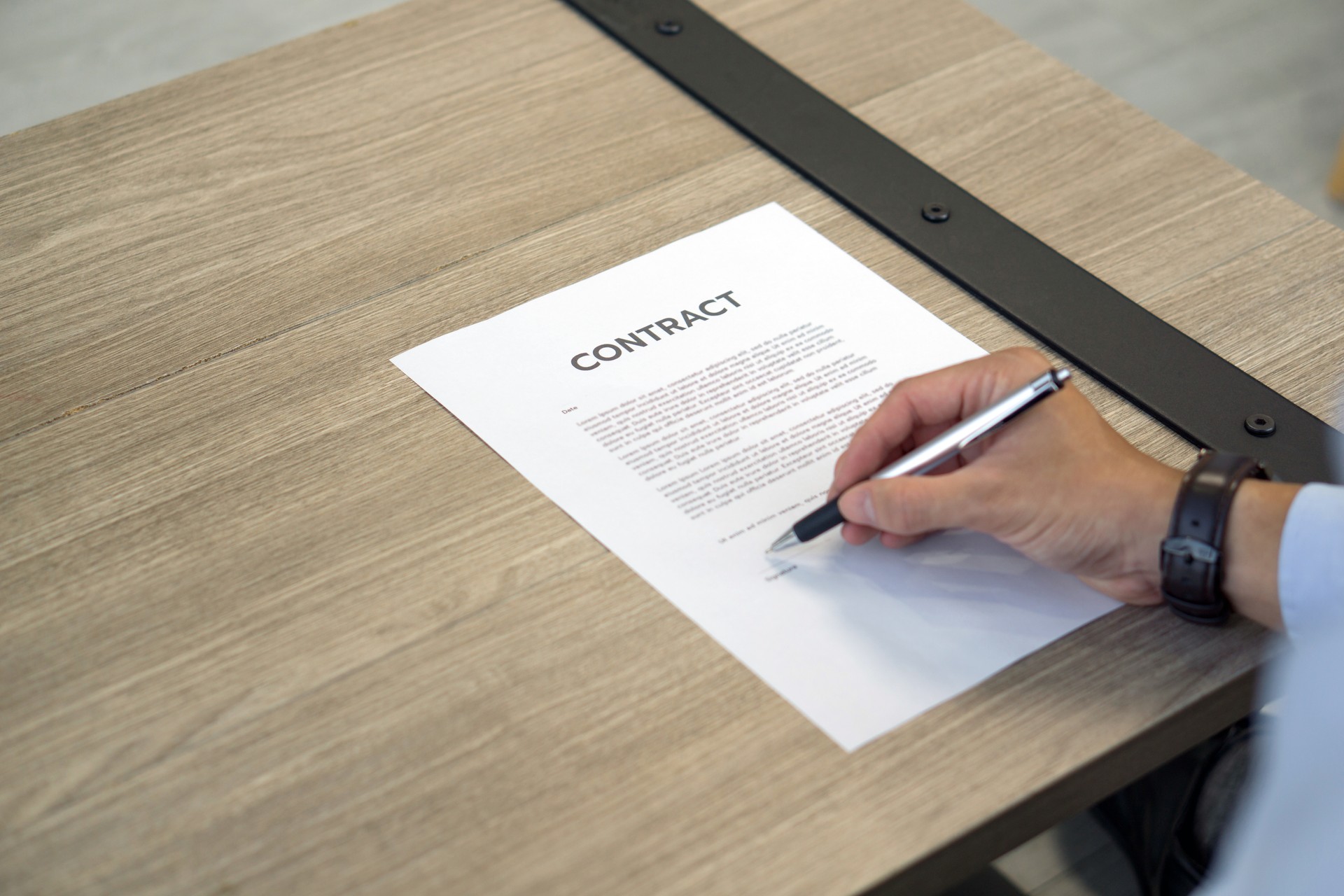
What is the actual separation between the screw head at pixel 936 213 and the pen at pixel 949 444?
23 centimetres

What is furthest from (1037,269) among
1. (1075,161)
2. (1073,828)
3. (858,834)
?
(1073,828)

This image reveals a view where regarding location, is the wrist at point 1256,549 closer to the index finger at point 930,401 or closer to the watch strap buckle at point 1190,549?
the watch strap buckle at point 1190,549

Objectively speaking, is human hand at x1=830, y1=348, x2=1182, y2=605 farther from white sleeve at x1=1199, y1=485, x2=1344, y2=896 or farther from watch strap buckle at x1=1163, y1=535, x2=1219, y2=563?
white sleeve at x1=1199, y1=485, x2=1344, y2=896

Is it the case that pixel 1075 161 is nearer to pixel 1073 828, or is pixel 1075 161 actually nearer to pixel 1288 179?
pixel 1073 828

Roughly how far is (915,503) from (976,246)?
270 millimetres

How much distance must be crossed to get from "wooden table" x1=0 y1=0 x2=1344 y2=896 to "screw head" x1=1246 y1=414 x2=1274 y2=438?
0.15 ft

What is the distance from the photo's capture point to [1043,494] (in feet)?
2.10

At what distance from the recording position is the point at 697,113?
945mm

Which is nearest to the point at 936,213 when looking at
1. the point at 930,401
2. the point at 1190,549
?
the point at 930,401

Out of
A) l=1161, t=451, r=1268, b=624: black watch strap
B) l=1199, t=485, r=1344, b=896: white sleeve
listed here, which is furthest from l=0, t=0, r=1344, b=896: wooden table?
l=1199, t=485, r=1344, b=896: white sleeve

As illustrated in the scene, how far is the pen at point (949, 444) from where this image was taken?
65 cm

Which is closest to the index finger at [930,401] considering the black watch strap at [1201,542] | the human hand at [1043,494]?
the human hand at [1043,494]

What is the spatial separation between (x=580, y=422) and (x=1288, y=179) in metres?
1.75

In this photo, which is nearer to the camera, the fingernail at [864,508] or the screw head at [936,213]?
the fingernail at [864,508]
